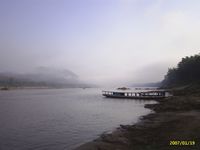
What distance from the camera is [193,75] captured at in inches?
5315

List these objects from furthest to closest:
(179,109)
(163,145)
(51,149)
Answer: (179,109) → (51,149) → (163,145)

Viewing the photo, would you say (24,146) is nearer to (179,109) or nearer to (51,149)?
(51,149)

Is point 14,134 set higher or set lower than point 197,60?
lower

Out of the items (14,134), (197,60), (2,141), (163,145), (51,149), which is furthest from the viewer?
(197,60)

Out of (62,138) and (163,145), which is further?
(62,138)

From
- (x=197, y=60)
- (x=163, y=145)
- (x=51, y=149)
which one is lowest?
(x=51, y=149)

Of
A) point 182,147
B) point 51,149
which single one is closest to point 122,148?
point 182,147

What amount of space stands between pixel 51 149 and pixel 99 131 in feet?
35.7

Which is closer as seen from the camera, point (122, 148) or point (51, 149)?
point (122, 148)

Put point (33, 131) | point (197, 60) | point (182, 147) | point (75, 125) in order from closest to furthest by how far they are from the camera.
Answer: point (182, 147)
point (33, 131)
point (75, 125)
point (197, 60)

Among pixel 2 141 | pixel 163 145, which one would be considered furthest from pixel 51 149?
pixel 163 145

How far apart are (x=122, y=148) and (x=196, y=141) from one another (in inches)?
268

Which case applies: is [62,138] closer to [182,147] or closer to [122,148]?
[122,148]

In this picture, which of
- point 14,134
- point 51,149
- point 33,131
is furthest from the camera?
point 33,131
